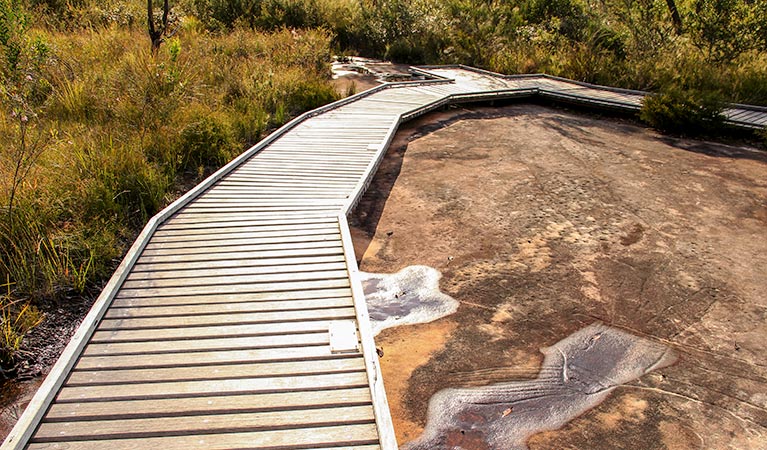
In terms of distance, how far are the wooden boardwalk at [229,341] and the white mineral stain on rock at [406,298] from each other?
604mm

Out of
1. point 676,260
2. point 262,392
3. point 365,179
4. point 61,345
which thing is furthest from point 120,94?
point 676,260

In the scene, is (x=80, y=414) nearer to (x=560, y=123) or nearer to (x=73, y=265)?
(x=73, y=265)

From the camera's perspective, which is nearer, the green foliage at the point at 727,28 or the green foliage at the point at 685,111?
the green foliage at the point at 685,111

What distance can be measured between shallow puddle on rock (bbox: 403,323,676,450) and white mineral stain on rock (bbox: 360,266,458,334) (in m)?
0.95

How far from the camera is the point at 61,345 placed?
3867mm

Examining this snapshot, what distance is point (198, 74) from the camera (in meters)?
9.67

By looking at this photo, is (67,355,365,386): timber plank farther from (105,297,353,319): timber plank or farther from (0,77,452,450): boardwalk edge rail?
(105,297,353,319): timber plank

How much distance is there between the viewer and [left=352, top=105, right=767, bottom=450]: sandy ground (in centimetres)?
371

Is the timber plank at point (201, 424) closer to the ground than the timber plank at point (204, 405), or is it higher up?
closer to the ground

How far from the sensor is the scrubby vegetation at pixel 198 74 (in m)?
4.72

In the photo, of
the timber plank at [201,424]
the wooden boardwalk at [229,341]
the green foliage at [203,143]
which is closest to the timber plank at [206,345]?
the wooden boardwalk at [229,341]

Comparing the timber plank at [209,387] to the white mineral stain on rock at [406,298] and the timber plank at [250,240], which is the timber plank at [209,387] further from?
the timber plank at [250,240]

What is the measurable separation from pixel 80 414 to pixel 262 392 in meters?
0.98

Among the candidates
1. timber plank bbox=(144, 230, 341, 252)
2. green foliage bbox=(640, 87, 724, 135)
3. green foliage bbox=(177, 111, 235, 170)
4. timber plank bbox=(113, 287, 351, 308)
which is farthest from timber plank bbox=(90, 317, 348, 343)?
green foliage bbox=(640, 87, 724, 135)
